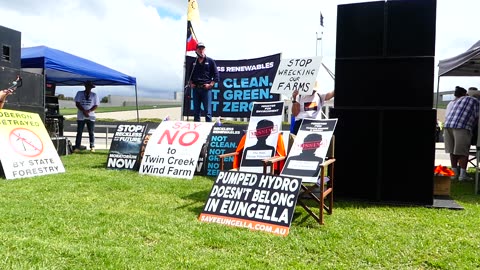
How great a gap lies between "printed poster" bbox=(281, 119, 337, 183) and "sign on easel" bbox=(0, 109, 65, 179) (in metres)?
4.22

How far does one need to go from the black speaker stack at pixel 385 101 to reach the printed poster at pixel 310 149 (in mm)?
664

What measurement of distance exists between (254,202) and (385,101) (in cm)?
235

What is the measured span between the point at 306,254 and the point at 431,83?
9.78ft

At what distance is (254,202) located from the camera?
3.86 meters

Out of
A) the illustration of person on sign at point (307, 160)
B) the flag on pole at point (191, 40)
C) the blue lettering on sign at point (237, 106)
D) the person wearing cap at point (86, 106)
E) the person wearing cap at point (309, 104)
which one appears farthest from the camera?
the person wearing cap at point (86, 106)

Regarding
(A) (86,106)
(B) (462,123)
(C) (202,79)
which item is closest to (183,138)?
(C) (202,79)

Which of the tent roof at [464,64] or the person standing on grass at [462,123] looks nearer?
the tent roof at [464,64]

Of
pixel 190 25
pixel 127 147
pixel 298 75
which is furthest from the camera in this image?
pixel 190 25

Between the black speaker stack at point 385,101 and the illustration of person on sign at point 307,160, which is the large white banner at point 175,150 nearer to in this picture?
the illustration of person on sign at point 307,160

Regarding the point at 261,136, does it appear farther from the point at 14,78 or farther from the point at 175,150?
the point at 14,78

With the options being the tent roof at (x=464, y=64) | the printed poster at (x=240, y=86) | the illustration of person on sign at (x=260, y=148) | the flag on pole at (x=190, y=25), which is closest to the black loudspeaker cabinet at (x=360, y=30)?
the illustration of person on sign at (x=260, y=148)

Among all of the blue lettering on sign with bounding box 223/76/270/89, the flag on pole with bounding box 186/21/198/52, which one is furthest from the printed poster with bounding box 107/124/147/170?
the blue lettering on sign with bounding box 223/76/270/89

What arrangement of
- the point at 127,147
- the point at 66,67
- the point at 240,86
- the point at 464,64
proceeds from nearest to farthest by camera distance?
1. the point at 127,147
2. the point at 464,64
3. the point at 240,86
4. the point at 66,67

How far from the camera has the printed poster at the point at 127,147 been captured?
23.9 feet
